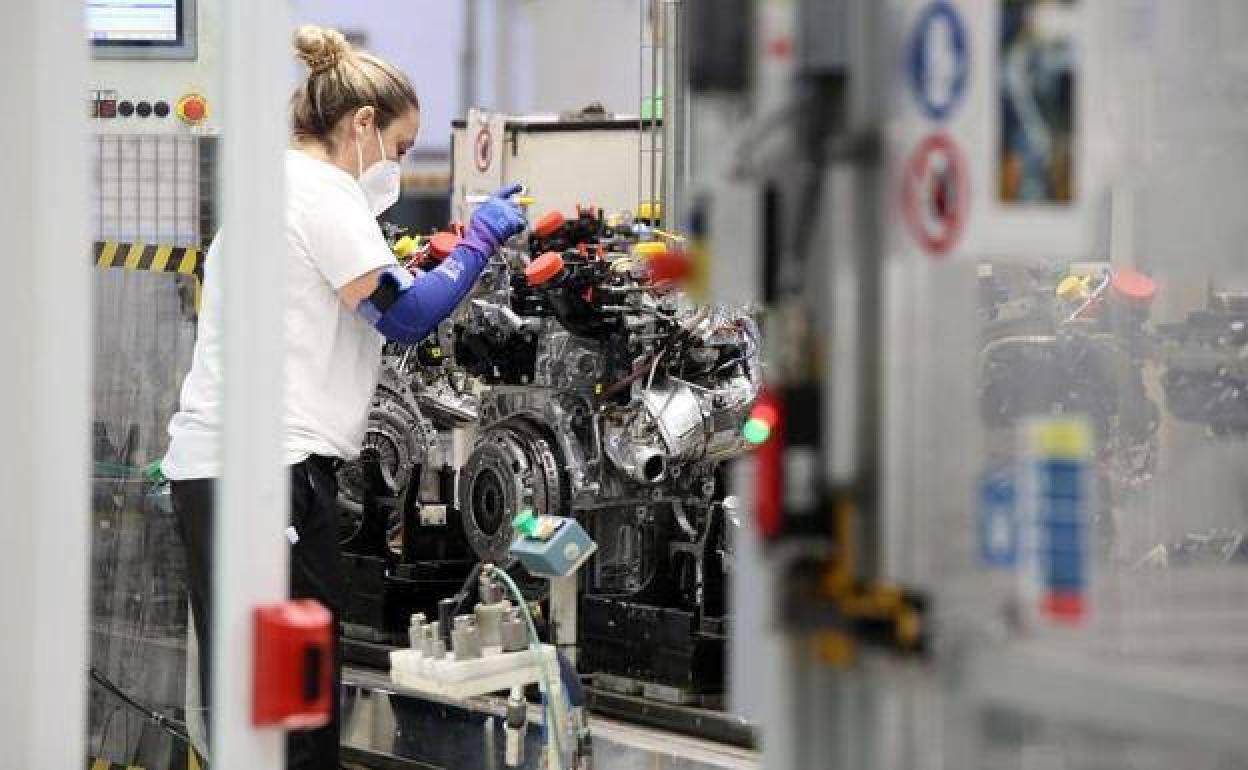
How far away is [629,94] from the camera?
45.7ft

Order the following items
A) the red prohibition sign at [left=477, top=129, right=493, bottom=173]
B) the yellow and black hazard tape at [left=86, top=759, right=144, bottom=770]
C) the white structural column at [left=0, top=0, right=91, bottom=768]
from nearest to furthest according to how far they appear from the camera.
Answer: the white structural column at [left=0, top=0, right=91, bottom=768], the yellow and black hazard tape at [left=86, top=759, right=144, bottom=770], the red prohibition sign at [left=477, top=129, right=493, bottom=173]

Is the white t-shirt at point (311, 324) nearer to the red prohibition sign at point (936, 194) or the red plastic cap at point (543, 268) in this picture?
the red plastic cap at point (543, 268)

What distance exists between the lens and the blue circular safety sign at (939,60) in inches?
81.7

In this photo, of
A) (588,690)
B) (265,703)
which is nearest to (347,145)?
(265,703)

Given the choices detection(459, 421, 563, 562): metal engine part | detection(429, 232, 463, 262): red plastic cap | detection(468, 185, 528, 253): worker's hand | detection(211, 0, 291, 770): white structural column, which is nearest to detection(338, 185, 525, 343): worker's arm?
detection(468, 185, 528, 253): worker's hand

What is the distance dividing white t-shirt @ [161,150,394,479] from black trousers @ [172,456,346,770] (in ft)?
0.17

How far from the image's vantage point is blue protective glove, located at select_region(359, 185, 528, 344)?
4.47 metres

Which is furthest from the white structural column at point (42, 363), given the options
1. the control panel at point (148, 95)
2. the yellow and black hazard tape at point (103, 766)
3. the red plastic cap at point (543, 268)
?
the red plastic cap at point (543, 268)

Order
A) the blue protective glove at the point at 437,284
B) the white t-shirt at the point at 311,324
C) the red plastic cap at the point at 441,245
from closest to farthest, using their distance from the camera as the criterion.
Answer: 1. the white t-shirt at the point at 311,324
2. the blue protective glove at the point at 437,284
3. the red plastic cap at the point at 441,245

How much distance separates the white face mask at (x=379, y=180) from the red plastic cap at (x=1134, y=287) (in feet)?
5.80

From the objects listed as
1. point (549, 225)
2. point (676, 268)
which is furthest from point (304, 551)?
point (676, 268)

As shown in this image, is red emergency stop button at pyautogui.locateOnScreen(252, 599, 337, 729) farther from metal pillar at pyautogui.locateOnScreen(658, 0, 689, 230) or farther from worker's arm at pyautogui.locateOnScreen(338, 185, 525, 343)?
metal pillar at pyautogui.locateOnScreen(658, 0, 689, 230)

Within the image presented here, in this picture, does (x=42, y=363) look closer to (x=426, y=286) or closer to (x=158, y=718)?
(x=426, y=286)

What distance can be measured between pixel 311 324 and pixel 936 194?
254 cm
